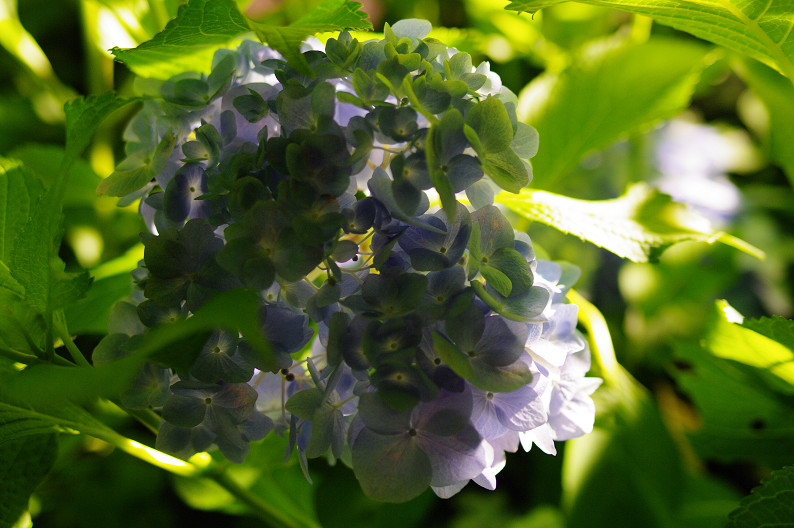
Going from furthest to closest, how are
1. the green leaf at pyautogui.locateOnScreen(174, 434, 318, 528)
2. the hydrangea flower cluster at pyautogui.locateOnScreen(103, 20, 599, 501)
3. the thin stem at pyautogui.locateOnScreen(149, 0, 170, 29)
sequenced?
1. the thin stem at pyautogui.locateOnScreen(149, 0, 170, 29)
2. the green leaf at pyautogui.locateOnScreen(174, 434, 318, 528)
3. the hydrangea flower cluster at pyautogui.locateOnScreen(103, 20, 599, 501)

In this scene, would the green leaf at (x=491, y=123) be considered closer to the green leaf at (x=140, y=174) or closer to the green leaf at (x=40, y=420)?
the green leaf at (x=140, y=174)

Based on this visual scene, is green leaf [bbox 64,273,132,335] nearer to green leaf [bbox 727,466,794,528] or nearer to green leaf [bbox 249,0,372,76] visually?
green leaf [bbox 249,0,372,76]

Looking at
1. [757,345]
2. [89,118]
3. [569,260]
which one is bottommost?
[569,260]

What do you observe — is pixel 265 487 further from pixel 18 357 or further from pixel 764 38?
pixel 764 38

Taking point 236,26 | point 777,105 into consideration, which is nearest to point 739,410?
point 777,105

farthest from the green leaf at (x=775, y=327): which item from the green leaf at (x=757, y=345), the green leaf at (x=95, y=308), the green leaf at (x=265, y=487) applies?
the green leaf at (x=95, y=308)

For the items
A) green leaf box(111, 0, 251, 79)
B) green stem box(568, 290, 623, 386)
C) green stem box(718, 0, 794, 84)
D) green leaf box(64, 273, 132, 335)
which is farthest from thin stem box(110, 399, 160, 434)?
green stem box(718, 0, 794, 84)
